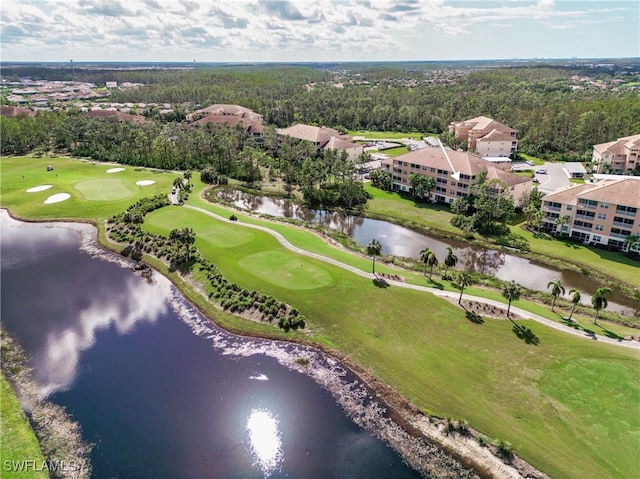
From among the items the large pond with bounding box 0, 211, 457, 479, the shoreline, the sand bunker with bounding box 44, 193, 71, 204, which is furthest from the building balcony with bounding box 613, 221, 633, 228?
the sand bunker with bounding box 44, 193, 71, 204

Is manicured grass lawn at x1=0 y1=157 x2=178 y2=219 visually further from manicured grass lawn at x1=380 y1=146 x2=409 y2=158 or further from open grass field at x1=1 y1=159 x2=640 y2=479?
manicured grass lawn at x1=380 y1=146 x2=409 y2=158

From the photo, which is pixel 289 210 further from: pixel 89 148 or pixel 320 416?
pixel 89 148

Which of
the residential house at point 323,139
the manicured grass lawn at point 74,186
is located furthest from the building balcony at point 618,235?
the manicured grass lawn at point 74,186

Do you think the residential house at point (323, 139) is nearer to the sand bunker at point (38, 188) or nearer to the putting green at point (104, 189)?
the putting green at point (104, 189)

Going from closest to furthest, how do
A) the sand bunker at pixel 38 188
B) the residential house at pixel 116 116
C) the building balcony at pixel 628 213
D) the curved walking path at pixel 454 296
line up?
the curved walking path at pixel 454 296
the building balcony at pixel 628 213
the sand bunker at pixel 38 188
the residential house at pixel 116 116

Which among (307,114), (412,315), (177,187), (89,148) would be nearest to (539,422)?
(412,315)

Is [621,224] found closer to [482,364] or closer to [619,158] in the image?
[482,364]
